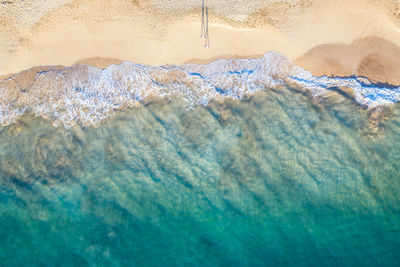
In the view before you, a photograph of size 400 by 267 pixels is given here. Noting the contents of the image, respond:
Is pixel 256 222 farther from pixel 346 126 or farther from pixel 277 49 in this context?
pixel 277 49

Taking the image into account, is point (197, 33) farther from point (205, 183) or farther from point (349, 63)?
point (349, 63)

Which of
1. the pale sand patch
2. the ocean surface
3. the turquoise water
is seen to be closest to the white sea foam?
the ocean surface

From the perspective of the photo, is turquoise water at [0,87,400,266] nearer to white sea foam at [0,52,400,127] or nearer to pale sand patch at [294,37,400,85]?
white sea foam at [0,52,400,127]

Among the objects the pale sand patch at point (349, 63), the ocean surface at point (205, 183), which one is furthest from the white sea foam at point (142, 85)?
the pale sand patch at point (349, 63)

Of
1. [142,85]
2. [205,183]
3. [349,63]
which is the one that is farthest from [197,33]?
[349,63]

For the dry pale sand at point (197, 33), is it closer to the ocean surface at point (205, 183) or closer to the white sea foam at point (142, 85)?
the white sea foam at point (142, 85)

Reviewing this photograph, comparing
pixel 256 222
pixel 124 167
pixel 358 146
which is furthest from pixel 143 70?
pixel 358 146
